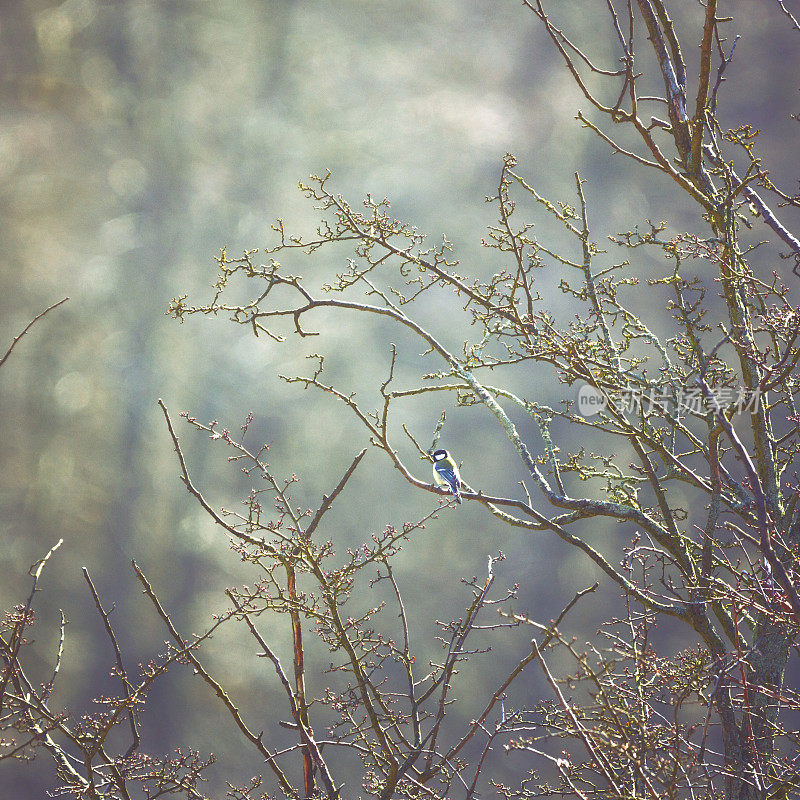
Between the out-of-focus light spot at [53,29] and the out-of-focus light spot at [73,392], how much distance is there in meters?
1.62

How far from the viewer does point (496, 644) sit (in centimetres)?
341

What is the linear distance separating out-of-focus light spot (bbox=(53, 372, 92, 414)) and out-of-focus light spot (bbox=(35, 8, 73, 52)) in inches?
63.8

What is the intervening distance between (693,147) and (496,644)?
2578 millimetres

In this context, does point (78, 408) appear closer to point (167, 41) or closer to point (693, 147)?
point (167, 41)

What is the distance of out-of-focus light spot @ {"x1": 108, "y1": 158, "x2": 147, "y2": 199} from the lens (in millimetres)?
3588

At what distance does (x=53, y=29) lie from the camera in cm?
358

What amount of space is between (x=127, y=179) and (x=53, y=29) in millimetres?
813
